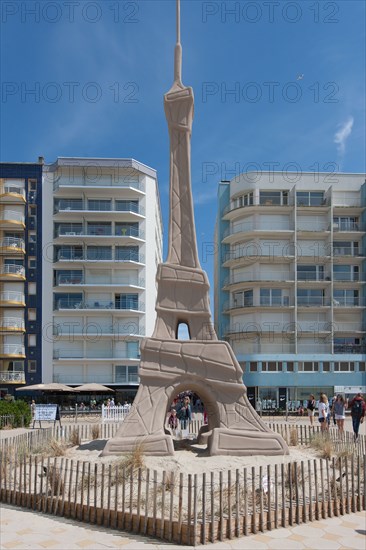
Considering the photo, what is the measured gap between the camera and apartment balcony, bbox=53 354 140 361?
165ft

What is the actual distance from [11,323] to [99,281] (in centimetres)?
884

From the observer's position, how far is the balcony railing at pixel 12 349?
4938 centimetres

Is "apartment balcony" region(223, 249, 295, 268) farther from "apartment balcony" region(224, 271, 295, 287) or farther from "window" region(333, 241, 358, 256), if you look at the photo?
"window" region(333, 241, 358, 256)

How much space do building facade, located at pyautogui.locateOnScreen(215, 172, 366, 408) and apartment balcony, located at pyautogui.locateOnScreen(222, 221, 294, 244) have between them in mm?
94

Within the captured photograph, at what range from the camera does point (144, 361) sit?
1728cm

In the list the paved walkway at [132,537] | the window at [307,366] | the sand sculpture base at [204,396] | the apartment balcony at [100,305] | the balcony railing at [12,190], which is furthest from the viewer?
the balcony railing at [12,190]

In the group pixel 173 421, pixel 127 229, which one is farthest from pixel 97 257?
pixel 173 421

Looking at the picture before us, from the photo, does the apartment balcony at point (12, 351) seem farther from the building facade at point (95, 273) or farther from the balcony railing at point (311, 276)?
the balcony railing at point (311, 276)

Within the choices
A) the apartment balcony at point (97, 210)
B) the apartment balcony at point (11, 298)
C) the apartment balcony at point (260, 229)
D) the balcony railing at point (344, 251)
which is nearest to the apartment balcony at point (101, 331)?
the apartment balcony at point (11, 298)

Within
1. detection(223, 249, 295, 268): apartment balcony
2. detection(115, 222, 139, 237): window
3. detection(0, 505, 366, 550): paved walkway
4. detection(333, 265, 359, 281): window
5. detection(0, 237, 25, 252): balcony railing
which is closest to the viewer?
detection(0, 505, 366, 550): paved walkway

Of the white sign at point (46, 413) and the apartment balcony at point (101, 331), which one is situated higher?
the apartment balcony at point (101, 331)

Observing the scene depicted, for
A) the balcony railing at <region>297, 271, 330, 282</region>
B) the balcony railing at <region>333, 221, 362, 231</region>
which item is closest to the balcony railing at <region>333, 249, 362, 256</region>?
the balcony railing at <region>333, 221, 362, 231</region>

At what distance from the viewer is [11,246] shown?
5069 cm

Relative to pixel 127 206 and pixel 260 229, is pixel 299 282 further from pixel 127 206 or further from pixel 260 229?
pixel 127 206
